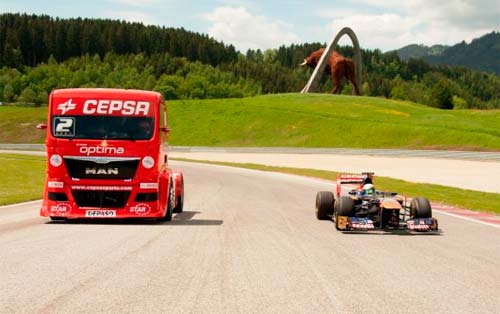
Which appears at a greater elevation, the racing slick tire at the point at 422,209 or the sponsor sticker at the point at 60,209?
the racing slick tire at the point at 422,209

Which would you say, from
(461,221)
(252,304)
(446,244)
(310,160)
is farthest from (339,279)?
(310,160)

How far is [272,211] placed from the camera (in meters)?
17.9

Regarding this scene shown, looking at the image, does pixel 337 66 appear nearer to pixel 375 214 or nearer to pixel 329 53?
pixel 329 53

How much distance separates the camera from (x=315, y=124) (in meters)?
86.2

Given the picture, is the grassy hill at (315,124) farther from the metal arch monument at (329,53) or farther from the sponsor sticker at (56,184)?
the sponsor sticker at (56,184)

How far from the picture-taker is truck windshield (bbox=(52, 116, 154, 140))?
571 inches

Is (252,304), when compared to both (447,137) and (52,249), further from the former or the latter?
(447,137)

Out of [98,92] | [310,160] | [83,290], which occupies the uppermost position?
[98,92]

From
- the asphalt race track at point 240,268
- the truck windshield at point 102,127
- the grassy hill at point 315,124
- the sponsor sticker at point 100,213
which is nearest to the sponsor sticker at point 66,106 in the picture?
the truck windshield at point 102,127

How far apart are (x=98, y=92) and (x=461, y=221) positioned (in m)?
8.75

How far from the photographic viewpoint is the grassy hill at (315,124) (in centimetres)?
7594

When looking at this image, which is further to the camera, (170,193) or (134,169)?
(170,193)

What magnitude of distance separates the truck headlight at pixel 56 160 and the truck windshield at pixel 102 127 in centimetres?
43

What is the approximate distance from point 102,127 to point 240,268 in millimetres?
6808
